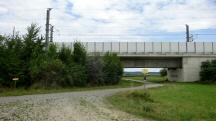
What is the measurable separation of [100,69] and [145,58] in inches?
974

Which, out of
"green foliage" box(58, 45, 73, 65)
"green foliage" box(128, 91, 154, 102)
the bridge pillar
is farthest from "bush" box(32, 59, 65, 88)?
the bridge pillar

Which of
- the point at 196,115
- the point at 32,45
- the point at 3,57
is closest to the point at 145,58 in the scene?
the point at 32,45

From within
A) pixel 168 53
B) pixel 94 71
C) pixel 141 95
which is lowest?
pixel 141 95

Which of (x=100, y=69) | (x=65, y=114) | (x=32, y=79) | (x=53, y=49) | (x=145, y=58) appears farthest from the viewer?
(x=145, y=58)

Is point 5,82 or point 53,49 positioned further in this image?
point 53,49

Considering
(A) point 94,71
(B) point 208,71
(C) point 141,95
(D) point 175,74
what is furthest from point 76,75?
(D) point 175,74

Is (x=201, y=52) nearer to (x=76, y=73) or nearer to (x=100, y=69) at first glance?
(x=100, y=69)

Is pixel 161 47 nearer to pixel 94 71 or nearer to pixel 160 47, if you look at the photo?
pixel 160 47

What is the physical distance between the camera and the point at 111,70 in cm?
5856

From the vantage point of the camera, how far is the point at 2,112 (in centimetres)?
1712

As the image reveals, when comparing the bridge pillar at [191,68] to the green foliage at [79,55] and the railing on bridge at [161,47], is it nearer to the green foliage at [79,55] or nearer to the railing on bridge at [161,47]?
the railing on bridge at [161,47]

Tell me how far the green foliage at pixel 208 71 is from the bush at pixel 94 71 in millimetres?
26388

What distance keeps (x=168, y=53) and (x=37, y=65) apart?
38.0m

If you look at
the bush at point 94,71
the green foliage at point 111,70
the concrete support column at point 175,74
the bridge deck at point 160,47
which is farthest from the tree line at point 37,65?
the concrete support column at point 175,74
